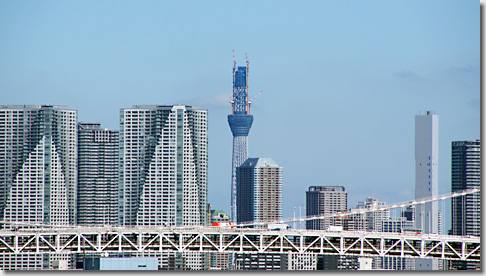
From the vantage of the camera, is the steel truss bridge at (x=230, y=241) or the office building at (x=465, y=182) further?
the office building at (x=465, y=182)

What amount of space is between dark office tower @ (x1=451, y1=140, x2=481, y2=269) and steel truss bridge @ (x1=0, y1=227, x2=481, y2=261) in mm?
67270

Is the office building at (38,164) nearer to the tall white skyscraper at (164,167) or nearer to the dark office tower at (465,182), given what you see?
the tall white skyscraper at (164,167)

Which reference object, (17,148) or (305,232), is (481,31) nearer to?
(305,232)

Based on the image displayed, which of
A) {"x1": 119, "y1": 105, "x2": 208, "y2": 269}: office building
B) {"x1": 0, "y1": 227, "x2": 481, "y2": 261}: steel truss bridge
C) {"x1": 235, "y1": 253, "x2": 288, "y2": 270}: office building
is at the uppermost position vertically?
{"x1": 119, "y1": 105, "x2": 208, "y2": 269}: office building

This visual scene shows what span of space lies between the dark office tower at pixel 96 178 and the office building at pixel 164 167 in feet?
17.9

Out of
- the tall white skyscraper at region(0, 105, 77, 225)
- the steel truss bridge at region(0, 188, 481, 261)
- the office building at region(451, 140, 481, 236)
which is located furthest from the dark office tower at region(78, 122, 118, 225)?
the steel truss bridge at region(0, 188, 481, 261)

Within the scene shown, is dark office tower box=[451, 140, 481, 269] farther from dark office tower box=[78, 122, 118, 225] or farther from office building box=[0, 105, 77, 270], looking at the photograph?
office building box=[0, 105, 77, 270]

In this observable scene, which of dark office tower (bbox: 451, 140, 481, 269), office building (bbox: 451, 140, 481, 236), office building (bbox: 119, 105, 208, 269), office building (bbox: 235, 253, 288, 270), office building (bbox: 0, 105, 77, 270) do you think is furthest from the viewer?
office building (bbox: 0, 105, 77, 270)

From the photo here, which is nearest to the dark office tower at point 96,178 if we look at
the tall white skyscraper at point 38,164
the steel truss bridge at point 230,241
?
the tall white skyscraper at point 38,164

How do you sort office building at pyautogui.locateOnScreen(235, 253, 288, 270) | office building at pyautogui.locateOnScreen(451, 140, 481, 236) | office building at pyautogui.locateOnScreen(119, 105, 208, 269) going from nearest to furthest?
1. office building at pyautogui.locateOnScreen(235, 253, 288, 270)
2. office building at pyautogui.locateOnScreen(451, 140, 481, 236)
3. office building at pyautogui.locateOnScreen(119, 105, 208, 269)

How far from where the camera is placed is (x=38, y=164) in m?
186

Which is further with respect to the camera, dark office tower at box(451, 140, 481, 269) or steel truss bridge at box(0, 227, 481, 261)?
dark office tower at box(451, 140, 481, 269)

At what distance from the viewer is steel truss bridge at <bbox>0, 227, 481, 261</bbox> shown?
77.3m

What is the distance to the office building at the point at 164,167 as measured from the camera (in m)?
178
